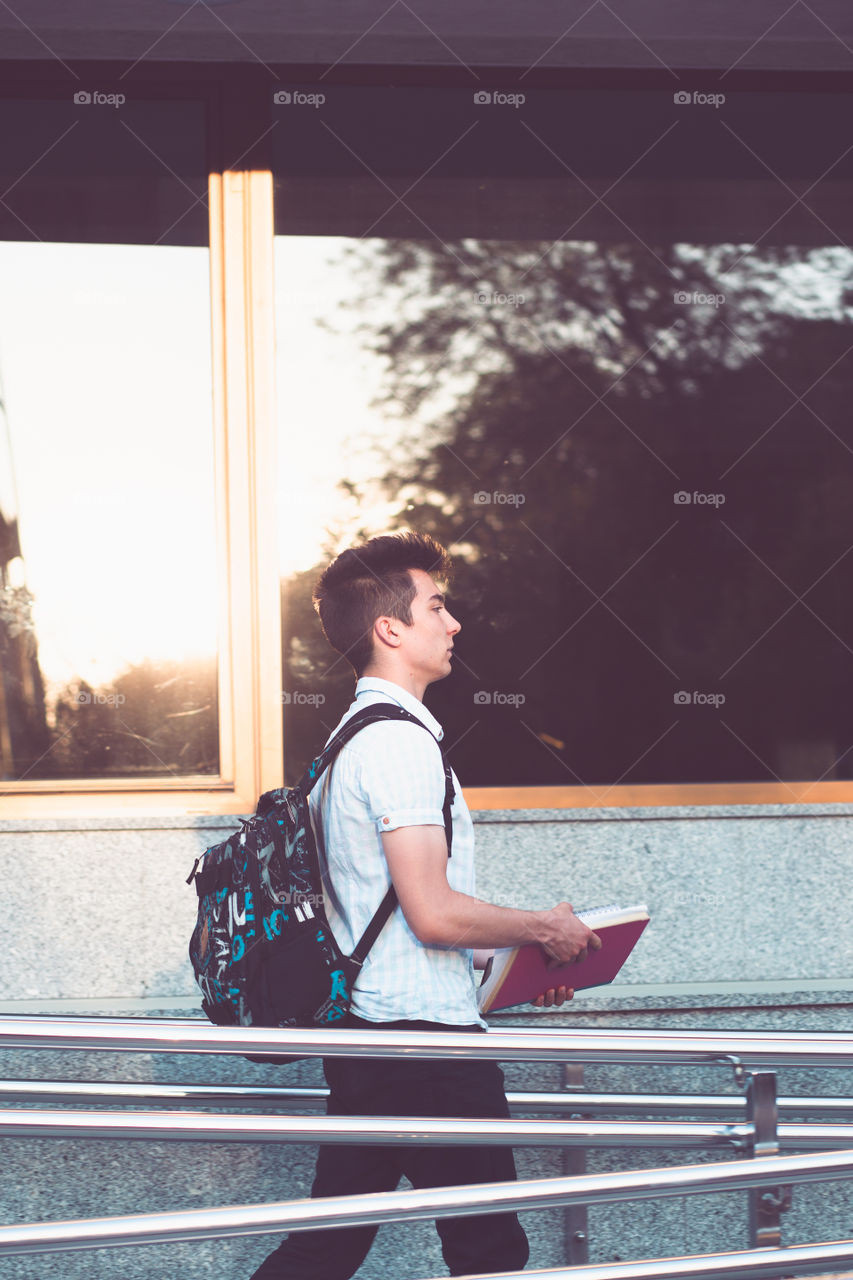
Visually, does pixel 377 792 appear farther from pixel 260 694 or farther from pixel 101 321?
pixel 101 321

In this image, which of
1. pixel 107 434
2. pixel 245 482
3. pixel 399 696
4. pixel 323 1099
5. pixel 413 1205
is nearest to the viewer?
pixel 413 1205

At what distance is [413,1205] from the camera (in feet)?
5.16

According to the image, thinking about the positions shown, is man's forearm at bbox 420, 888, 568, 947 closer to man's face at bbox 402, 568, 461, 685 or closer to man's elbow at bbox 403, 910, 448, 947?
man's elbow at bbox 403, 910, 448, 947

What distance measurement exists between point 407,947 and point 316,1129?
54 centimetres

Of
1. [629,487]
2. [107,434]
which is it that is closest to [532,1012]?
[629,487]

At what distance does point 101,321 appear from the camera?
→ 4426mm

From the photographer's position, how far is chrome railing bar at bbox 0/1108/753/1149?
171 cm

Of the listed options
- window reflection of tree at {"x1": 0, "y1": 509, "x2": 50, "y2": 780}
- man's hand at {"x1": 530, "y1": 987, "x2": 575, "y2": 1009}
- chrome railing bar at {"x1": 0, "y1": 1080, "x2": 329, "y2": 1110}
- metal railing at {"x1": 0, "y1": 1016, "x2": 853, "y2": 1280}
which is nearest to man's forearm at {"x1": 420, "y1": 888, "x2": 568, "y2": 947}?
man's hand at {"x1": 530, "y1": 987, "x2": 575, "y2": 1009}

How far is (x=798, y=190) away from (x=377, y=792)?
142 inches

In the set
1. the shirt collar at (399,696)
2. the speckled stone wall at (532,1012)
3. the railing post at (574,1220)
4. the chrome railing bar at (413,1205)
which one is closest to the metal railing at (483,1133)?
the chrome railing bar at (413,1205)

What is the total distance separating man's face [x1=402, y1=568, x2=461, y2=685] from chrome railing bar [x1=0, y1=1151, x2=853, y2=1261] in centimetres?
103

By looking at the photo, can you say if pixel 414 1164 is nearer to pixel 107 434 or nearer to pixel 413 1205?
pixel 413 1205

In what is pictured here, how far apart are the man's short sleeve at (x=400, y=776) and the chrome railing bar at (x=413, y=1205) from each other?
0.68 meters

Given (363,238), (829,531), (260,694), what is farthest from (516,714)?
(363,238)
